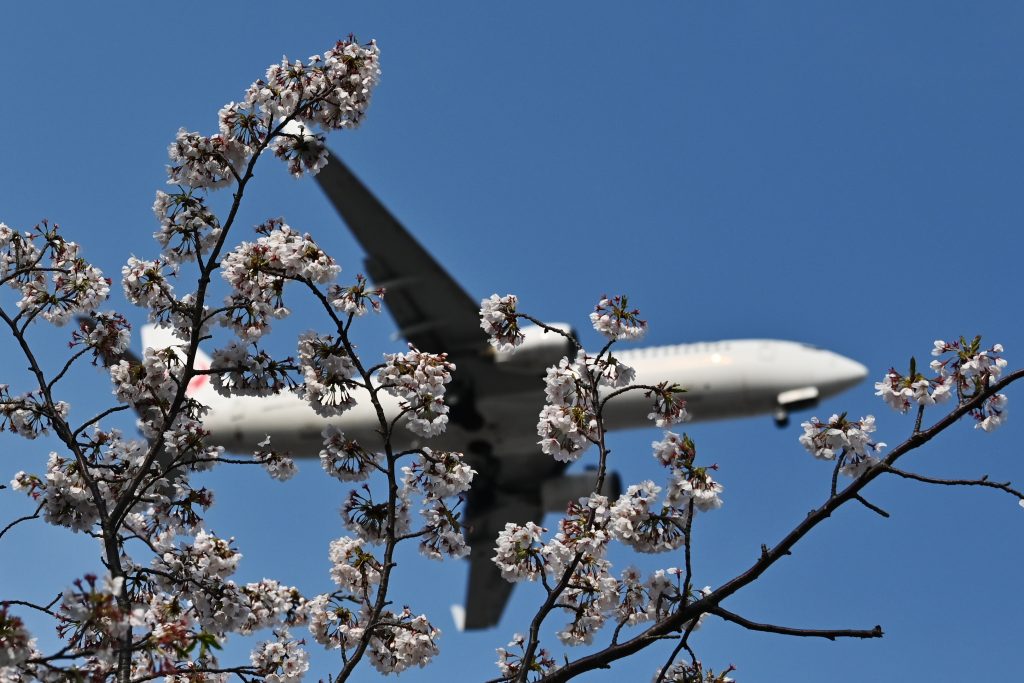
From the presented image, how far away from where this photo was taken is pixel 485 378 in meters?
38.4

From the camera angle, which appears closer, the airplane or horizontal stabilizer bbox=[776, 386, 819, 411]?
the airplane

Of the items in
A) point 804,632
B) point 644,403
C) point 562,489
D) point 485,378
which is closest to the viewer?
point 804,632

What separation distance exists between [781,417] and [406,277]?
13.6 metres

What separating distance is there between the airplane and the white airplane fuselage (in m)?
0.04

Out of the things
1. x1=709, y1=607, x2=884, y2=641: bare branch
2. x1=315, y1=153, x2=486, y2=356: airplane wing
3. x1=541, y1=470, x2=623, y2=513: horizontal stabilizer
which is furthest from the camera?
x1=541, y1=470, x2=623, y2=513: horizontal stabilizer

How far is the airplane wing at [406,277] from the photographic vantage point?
3300 cm

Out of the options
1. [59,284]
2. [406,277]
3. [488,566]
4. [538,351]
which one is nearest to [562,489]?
[488,566]

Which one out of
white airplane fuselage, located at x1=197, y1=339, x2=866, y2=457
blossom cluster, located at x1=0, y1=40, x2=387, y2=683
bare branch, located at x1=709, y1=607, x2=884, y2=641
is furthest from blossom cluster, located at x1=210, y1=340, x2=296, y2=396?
white airplane fuselage, located at x1=197, y1=339, x2=866, y2=457

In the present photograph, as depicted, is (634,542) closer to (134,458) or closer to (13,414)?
(134,458)

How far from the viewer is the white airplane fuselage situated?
124 feet

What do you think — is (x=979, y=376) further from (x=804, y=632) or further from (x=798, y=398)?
(x=798, y=398)

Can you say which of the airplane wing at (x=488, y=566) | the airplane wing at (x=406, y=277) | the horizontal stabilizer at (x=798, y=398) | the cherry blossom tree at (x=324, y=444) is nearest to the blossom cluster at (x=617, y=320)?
the cherry blossom tree at (x=324, y=444)

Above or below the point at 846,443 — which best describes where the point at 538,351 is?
above

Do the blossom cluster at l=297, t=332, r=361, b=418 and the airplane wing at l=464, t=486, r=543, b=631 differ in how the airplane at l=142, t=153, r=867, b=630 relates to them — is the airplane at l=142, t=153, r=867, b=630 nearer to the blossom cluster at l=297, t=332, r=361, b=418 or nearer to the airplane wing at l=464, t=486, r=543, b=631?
the airplane wing at l=464, t=486, r=543, b=631
